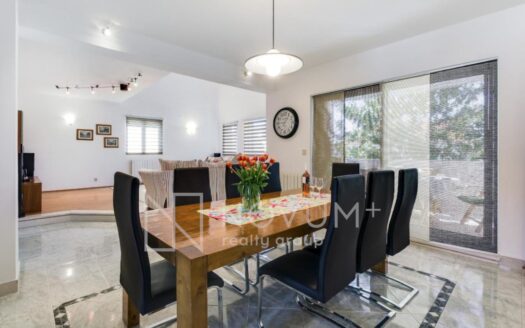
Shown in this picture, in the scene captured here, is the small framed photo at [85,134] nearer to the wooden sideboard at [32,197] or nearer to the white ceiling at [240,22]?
the wooden sideboard at [32,197]

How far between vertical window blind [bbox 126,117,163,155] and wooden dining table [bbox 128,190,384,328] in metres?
6.51

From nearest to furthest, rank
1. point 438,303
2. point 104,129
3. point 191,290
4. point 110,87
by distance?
1. point 191,290
2. point 438,303
3. point 110,87
4. point 104,129

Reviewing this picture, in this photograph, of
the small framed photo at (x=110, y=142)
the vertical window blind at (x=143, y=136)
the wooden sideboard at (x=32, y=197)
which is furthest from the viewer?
the vertical window blind at (x=143, y=136)

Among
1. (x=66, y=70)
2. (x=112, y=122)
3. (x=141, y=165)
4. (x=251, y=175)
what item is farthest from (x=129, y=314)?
(x=112, y=122)

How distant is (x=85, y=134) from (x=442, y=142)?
306 inches

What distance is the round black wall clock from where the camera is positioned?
15.1ft

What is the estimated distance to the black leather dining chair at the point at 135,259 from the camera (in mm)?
1184

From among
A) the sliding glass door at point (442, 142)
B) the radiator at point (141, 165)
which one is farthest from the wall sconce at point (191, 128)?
the sliding glass door at point (442, 142)

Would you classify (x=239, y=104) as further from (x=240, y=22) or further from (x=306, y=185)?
(x=306, y=185)

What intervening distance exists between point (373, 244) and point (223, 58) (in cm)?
339

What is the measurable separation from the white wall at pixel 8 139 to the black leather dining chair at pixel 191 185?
1.29 metres

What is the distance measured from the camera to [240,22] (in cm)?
288

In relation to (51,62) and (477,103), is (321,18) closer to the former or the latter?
(477,103)

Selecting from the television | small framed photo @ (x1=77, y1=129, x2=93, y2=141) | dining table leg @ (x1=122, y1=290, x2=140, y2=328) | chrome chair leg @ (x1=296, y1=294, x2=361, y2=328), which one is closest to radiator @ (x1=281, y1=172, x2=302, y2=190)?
chrome chair leg @ (x1=296, y1=294, x2=361, y2=328)
